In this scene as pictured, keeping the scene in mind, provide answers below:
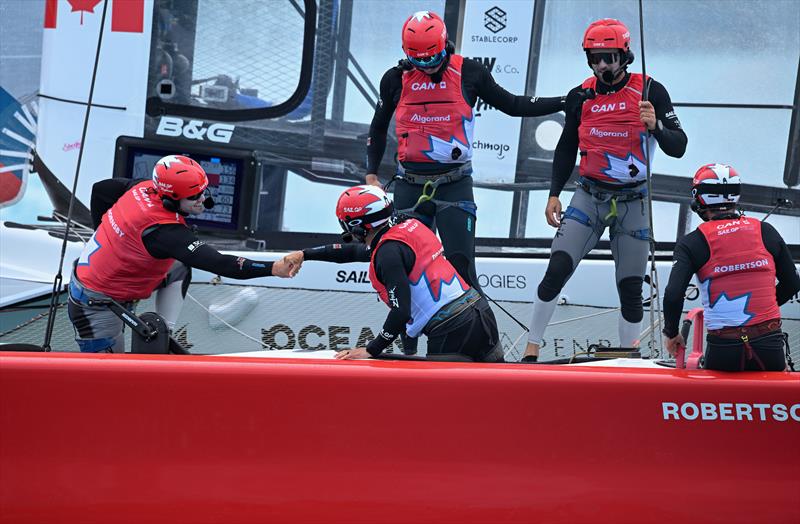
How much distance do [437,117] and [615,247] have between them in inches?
41.6

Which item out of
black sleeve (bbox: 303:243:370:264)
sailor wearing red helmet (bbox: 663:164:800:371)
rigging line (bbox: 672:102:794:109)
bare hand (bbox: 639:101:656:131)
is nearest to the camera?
sailor wearing red helmet (bbox: 663:164:800:371)

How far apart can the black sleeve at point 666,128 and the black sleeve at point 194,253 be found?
5.98 feet

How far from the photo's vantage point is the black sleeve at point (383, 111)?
5336 mm

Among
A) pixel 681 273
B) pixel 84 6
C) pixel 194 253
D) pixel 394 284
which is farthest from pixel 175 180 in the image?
pixel 84 6

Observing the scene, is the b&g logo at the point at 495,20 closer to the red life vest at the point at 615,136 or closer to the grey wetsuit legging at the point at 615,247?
the red life vest at the point at 615,136

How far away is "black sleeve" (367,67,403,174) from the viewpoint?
5.34 m

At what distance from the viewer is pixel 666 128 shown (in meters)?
4.87

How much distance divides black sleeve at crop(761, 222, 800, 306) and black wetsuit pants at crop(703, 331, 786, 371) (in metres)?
0.26

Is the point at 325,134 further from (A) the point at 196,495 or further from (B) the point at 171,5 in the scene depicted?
(A) the point at 196,495

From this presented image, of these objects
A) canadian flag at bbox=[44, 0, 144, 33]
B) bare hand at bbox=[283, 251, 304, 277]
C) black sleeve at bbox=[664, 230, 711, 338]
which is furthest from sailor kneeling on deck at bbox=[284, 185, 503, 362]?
canadian flag at bbox=[44, 0, 144, 33]

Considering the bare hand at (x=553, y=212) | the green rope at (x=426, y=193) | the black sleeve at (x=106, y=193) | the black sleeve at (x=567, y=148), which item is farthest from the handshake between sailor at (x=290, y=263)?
the black sleeve at (x=567, y=148)

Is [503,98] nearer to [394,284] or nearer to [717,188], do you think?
[717,188]

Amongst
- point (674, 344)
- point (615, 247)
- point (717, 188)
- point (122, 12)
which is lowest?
point (674, 344)

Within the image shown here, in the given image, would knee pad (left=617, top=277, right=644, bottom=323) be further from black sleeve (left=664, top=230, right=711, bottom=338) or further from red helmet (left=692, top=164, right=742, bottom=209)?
black sleeve (left=664, top=230, right=711, bottom=338)
